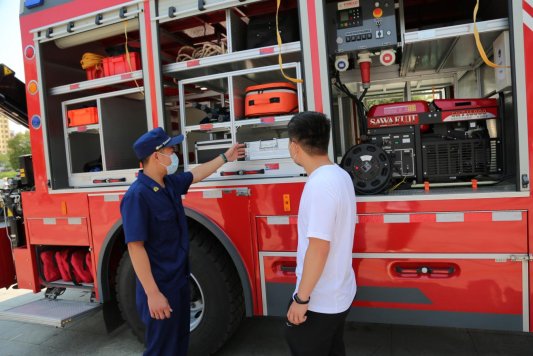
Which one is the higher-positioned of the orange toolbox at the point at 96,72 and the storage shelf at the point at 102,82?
the orange toolbox at the point at 96,72

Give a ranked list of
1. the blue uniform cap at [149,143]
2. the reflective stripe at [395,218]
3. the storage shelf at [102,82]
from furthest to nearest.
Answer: the storage shelf at [102,82], the reflective stripe at [395,218], the blue uniform cap at [149,143]

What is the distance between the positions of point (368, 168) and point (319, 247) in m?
1.31

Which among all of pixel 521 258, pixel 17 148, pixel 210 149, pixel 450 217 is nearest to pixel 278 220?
pixel 210 149

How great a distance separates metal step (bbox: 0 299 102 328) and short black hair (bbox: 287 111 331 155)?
8.88 ft

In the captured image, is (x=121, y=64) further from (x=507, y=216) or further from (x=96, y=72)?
(x=507, y=216)

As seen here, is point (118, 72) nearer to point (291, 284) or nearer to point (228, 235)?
point (228, 235)

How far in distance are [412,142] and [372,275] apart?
1.06 m

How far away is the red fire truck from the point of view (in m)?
2.47

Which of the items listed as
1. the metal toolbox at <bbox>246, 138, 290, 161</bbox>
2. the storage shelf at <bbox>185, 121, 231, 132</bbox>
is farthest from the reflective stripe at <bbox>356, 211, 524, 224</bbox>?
the storage shelf at <bbox>185, 121, 231, 132</bbox>

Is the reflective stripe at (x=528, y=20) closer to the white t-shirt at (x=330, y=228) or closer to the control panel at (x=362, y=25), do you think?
the control panel at (x=362, y=25)

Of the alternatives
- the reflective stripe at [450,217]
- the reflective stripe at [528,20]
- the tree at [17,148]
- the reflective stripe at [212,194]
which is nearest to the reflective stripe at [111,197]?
the reflective stripe at [212,194]

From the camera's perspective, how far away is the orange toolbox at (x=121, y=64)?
11.0 feet

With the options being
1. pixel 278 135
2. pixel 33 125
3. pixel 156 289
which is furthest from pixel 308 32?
pixel 33 125

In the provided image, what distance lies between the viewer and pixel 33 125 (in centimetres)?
360
